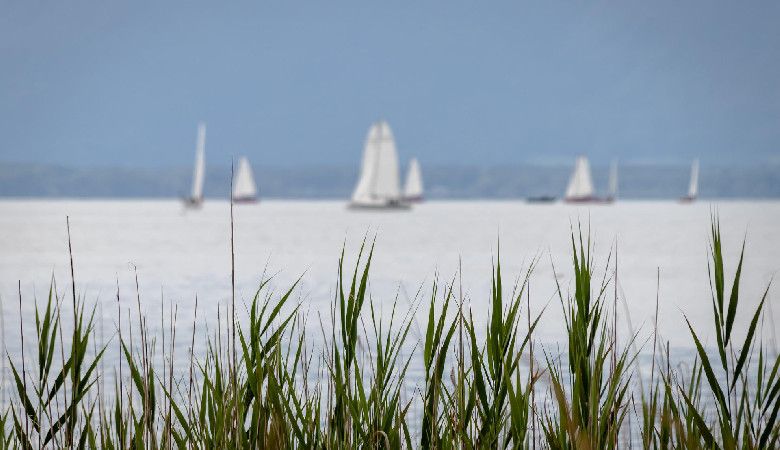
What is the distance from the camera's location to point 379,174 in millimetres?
68250

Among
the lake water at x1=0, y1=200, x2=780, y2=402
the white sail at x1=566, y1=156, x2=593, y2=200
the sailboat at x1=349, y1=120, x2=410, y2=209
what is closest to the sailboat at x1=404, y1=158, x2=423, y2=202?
the white sail at x1=566, y1=156, x2=593, y2=200

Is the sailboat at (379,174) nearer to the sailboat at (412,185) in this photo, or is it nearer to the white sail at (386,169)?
the white sail at (386,169)

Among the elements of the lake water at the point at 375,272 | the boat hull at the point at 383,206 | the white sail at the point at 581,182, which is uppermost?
the white sail at the point at 581,182

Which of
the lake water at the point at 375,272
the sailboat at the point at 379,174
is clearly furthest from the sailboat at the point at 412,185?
the lake water at the point at 375,272

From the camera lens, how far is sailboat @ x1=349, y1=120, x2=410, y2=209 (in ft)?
219

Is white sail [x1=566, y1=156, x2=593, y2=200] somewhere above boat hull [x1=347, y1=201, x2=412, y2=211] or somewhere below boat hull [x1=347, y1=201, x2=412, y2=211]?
above

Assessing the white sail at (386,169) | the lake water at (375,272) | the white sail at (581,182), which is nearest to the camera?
the lake water at (375,272)

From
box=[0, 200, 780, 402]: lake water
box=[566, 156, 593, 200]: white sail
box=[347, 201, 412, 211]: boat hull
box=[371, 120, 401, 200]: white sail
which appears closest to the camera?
box=[0, 200, 780, 402]: lake water

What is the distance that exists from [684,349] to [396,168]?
2233 inches

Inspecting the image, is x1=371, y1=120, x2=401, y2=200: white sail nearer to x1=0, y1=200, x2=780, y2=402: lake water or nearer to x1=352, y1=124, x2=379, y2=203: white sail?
x1=352, y1=124, x2=379, y2=203: white sail

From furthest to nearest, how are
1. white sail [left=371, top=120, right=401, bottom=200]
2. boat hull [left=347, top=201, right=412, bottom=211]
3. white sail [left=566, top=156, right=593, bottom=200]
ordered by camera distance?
white sail [left=566, top=156, right=593, bottom=200] → boat hull [left=347, top=201, right=412, bottom=211] → white sail [left=371, top=120, right=401, bottom=200]

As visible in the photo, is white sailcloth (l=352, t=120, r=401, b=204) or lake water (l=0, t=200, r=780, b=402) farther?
white sailcloth (l=352, t=120, r=401, b=204)

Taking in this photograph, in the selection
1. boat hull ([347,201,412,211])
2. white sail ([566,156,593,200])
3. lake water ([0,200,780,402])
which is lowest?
lake water ([0,200,780,402])

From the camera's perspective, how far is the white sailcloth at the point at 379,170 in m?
66.4
